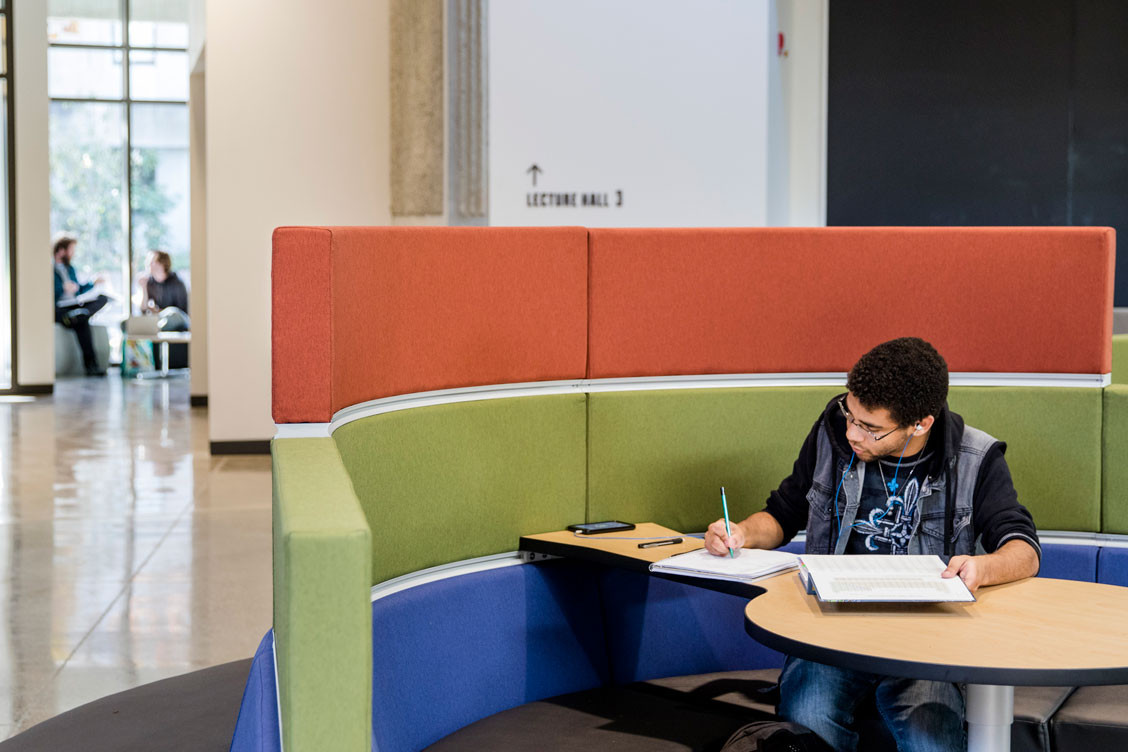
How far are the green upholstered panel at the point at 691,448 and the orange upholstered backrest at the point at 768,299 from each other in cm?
9

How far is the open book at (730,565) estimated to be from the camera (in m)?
2.39

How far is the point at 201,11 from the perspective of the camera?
9805mm

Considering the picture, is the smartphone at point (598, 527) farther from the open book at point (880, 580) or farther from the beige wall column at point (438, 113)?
the beige wall column at point (438, 113)

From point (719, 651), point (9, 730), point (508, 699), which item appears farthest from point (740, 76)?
point (9, 730)

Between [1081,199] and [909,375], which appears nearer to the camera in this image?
[909,375]

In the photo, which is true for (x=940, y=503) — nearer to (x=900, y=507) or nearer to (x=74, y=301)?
(x=900, y=507)

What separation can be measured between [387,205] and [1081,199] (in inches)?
178

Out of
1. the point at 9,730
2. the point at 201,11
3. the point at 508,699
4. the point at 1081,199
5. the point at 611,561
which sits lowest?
the point at 9,730

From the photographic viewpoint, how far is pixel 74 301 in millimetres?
13508

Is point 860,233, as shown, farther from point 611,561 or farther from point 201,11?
point 201,11

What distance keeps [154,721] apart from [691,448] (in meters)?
1.58

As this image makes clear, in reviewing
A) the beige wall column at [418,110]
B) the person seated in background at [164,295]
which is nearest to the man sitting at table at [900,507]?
the beige wall column at [418,110]

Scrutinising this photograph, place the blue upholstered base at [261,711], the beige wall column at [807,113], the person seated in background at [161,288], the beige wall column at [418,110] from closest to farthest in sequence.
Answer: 1. the blue upholstered base at [261,711]
2. the beige wall column at [807,113]
3. the beige wall column at [418,110]
4. the person seated in background at [161,288]

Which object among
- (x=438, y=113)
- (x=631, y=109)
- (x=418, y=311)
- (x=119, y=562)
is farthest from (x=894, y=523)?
(x=438, y=113)
